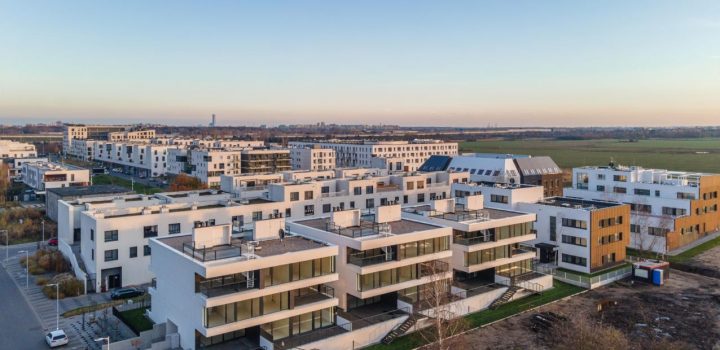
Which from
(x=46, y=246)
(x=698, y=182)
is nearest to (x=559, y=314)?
(x=698, y=182)

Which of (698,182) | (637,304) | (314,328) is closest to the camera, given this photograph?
(314,328)

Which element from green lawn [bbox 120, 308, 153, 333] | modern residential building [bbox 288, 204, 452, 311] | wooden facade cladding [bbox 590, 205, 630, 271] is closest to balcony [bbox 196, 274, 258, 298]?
modern residential building [bbox 288, 204, 452, 311]

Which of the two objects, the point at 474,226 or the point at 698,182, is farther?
the point at 698,182

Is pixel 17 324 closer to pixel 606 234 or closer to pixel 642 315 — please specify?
pixel 642 315

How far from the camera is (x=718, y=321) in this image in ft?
122

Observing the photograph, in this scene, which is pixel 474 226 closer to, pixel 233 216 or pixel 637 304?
pixel 637 304

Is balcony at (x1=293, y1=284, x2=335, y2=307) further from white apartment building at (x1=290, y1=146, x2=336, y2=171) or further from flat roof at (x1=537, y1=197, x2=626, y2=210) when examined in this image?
white apartment building at (x1=290, y1=146, x2=336, y2=171)

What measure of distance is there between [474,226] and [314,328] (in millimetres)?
15088

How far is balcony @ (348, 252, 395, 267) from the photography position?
116ft

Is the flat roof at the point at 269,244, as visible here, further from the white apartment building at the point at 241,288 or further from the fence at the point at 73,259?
the fence at the point at 73,259

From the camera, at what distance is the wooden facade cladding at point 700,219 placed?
59938mm

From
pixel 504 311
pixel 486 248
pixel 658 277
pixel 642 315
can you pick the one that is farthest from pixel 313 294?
pixel 658 277

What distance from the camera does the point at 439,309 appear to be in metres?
34.1

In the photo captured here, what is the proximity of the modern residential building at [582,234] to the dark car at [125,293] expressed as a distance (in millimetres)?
36570
